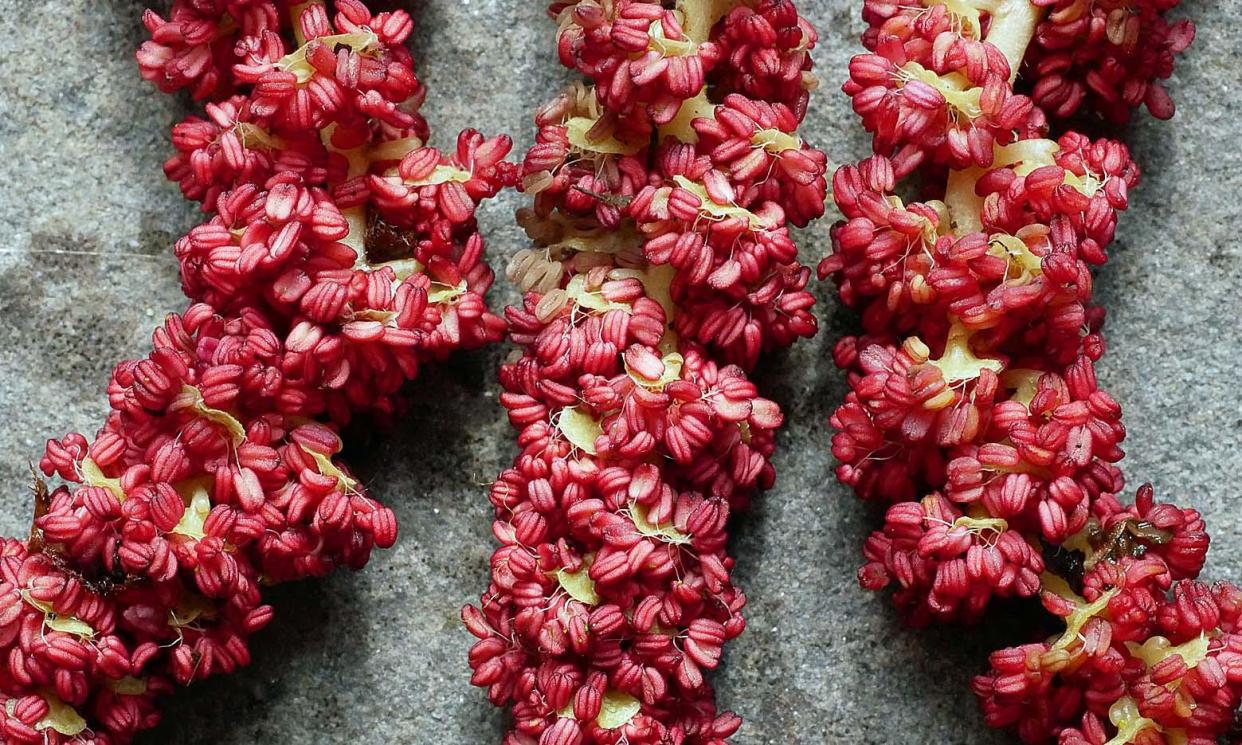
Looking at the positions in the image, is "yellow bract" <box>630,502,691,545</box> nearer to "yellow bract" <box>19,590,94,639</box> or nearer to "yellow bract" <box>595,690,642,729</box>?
"yellow bract" <box>595,690,642,729</box>

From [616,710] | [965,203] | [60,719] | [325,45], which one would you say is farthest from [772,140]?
[60,719]

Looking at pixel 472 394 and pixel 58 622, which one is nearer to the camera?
pixel 58 622

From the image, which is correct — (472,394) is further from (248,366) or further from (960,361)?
(960,361)

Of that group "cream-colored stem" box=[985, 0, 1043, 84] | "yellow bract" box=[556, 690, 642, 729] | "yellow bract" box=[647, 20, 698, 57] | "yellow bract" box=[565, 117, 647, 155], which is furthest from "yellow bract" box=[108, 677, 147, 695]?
"cream-colored stem" box=[985, 0, 1043, 84]

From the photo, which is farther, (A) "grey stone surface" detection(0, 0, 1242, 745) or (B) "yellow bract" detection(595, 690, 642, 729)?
(A) "grey stone surface" detection(0, 0, 1242, 745)

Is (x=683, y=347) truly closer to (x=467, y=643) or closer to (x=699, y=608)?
(x=699, y=608)

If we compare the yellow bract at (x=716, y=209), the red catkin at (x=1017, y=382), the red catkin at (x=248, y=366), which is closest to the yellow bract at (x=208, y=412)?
the red catkin at (x=248, y=366)
